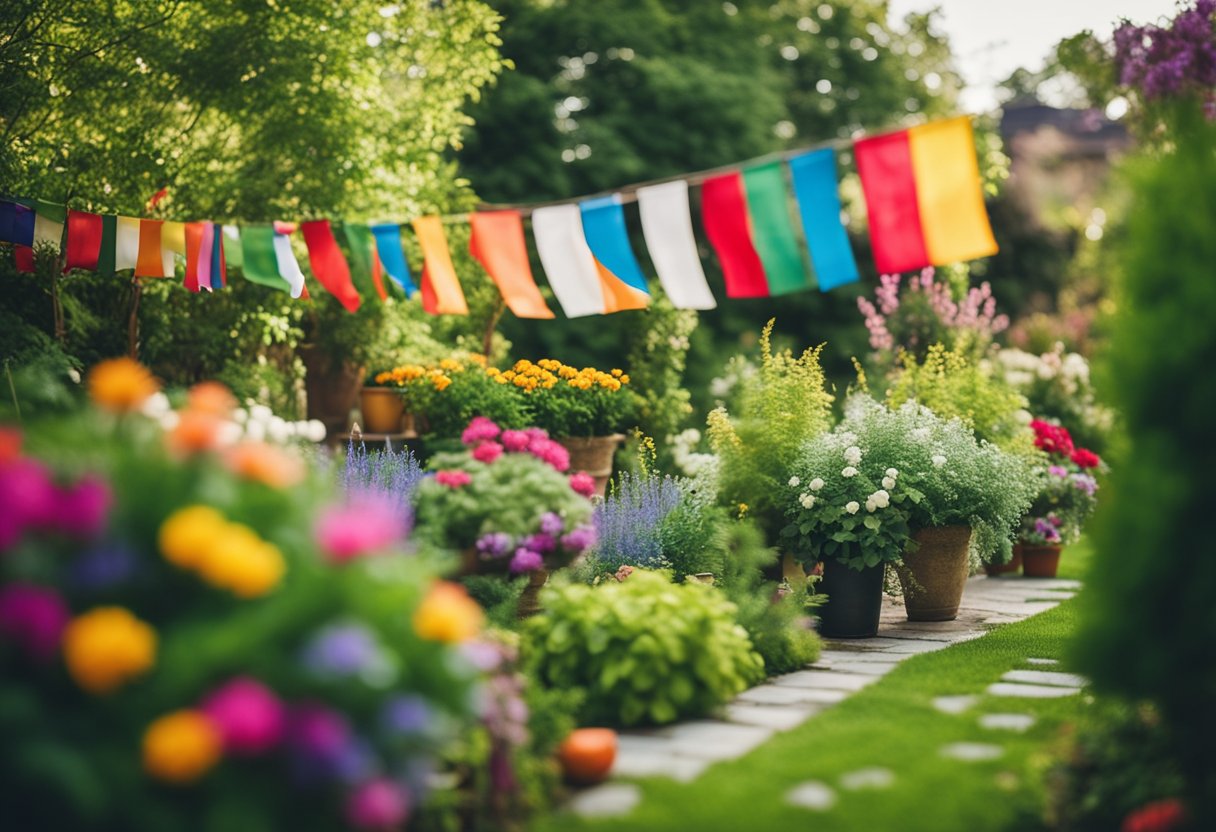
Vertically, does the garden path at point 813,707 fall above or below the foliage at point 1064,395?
below

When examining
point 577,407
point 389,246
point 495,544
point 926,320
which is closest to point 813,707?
point 495,544

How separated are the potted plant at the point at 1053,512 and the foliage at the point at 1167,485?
5.34 meters

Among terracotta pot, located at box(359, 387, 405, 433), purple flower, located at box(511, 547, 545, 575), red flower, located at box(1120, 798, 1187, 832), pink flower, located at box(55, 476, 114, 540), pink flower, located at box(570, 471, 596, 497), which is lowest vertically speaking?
red flower, located at box(1120, 798, 1187, 832)

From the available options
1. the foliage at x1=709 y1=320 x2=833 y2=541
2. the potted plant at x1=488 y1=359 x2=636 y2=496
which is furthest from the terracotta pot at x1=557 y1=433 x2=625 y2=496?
the foliage at x1=709 y1=320 x2=833 y2=541

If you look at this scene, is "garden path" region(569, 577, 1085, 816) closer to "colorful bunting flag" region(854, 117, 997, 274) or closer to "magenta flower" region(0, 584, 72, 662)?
"magenta flower" region(0, 584, 72, 662)

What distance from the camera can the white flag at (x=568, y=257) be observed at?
4.80 meters

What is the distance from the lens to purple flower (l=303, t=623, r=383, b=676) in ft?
7.04

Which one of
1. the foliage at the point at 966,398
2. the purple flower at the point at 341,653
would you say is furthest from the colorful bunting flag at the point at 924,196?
the foliage at the point at 966,398

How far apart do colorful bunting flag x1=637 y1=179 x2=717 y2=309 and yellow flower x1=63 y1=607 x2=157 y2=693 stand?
9.11 ft

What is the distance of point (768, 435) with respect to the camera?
5.95m

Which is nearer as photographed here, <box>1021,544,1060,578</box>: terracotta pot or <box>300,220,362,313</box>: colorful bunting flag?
<box>300,220,362,313</box>: colorful bunting flag

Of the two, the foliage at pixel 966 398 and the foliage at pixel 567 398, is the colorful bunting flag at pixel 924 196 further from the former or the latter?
the foliage at pixel 567 398

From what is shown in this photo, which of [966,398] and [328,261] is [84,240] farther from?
[966,398]

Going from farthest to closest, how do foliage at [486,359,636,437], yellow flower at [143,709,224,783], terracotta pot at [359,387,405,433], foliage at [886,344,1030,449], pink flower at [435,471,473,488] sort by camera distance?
terracotta pot at [359,387,405,433] < foliage at [486,359,636,437] < foliage at [886,344,1030,449] < pink flower at [435,471,473,488] < yellow flower at [143,709,224,783]
